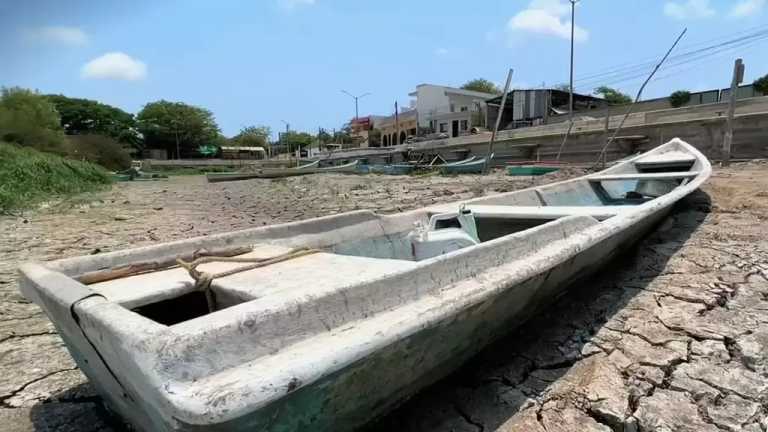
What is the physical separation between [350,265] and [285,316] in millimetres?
665

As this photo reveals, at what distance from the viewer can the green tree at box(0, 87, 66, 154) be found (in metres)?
23.9

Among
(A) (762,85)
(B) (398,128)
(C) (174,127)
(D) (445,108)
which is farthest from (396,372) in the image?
(C) (174,127)

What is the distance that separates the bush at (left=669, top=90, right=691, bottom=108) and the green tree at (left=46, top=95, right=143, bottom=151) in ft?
171

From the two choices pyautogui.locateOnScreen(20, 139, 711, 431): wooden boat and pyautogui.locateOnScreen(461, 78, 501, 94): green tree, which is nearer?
pyautogui.locateOnScreen(20, 139, 711, 431): wooden boat

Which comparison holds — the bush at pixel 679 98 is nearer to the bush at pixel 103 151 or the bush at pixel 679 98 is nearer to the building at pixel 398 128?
the building at pixel 398 128

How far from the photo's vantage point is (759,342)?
2.12m

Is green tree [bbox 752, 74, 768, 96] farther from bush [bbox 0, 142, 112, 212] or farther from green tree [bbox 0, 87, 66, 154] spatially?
green tree [bbox 0, 87, 66, 154]

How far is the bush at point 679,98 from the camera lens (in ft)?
87.4

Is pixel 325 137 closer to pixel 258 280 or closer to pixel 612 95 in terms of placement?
pixel 612 95

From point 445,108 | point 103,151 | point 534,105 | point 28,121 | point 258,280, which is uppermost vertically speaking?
point 445,108

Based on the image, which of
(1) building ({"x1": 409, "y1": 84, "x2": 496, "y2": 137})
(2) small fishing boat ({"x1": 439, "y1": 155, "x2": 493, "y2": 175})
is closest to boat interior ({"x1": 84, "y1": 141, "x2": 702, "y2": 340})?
(2) small fishing boat ({"x1": 439, "y1": 155, "x2": 493, "y2": 175})

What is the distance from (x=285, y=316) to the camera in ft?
3.83

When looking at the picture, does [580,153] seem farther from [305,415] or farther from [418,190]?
[305,415]

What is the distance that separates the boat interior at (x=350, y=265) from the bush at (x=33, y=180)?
8394mm
